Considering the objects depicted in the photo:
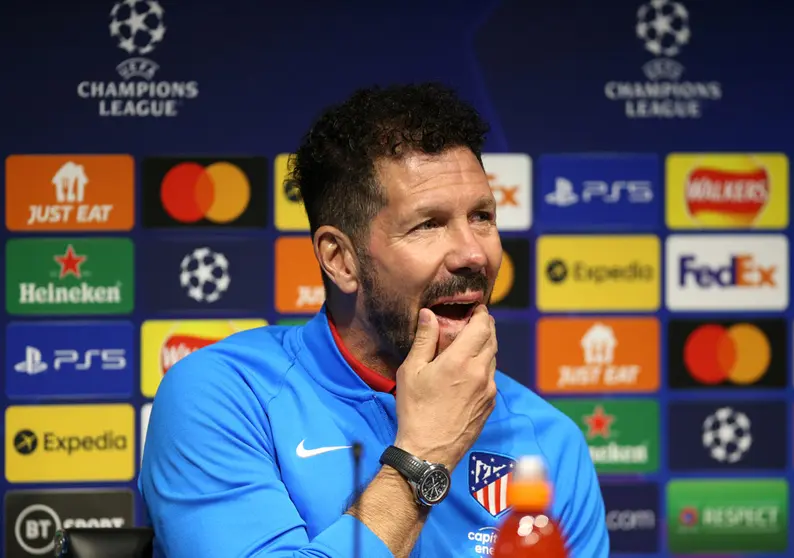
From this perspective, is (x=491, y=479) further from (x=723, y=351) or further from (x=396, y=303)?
(x=723, y=351)

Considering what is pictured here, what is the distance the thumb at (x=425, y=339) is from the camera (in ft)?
4.85

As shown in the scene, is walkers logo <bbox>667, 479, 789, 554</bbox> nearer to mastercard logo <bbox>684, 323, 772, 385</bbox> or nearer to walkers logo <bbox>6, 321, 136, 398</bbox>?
mastercard logo <bbox>684, 323, 772, 385</bbox>

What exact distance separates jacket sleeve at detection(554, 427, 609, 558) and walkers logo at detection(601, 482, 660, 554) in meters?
1.40

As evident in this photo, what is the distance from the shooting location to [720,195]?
2969 millimetres

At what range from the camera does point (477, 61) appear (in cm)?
292

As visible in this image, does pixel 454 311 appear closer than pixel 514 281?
Yes

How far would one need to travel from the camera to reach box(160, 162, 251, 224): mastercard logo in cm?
284

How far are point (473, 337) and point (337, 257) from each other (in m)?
0.28

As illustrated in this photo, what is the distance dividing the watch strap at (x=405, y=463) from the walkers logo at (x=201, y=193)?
62.0 inches

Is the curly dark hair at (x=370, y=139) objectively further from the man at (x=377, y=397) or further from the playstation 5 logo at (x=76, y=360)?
the playstation 5 logo at (x=76, y=360)

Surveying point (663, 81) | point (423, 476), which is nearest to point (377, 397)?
point (423, 476)

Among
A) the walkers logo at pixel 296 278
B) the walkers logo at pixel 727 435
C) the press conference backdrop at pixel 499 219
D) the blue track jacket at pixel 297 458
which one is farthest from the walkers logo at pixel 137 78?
the walkers logo at pixel 727 435

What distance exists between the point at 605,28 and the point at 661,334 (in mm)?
894

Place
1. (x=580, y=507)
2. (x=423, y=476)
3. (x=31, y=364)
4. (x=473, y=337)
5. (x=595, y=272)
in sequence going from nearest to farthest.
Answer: (x=423, y=476)
(x=473, y=337)
(x=580, y=507)
(x=31, y=364)
(x=595, y=272)
